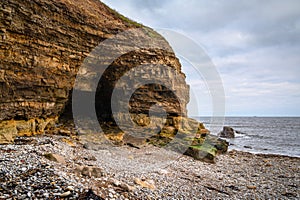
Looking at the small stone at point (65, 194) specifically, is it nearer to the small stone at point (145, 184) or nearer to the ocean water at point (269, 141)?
the small stone at point (145, 184)

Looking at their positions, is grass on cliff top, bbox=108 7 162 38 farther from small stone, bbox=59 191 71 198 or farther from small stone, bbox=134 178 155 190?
small stone, bbox=59 191 71 198

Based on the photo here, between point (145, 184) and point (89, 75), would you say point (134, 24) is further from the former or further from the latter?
point (145, 184)

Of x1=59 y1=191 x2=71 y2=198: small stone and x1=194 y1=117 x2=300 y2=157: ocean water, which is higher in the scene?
x1=59 y1=191 x2=71 y2=198: small stone

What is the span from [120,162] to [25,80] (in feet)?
29.0

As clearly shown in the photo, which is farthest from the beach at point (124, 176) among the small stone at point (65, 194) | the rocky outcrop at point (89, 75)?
the rocky outcrop at point (89, 75)

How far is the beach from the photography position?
7059 millimetres

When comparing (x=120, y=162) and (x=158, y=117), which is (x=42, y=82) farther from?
(x=158, y=117)

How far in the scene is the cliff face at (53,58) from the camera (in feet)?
43.5

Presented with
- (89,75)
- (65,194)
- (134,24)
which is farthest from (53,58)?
(65,194)

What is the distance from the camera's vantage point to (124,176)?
1041 centimetres

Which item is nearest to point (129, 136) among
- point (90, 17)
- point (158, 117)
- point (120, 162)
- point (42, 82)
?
point (158, 117)

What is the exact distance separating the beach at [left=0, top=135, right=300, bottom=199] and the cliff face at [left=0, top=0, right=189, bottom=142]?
3.03 meters

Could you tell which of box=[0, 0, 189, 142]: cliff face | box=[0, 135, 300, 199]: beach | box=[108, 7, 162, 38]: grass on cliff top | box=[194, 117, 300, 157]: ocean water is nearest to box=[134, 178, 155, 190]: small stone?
box=[0, 135, 300, 199]: beach

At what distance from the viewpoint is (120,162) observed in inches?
531
